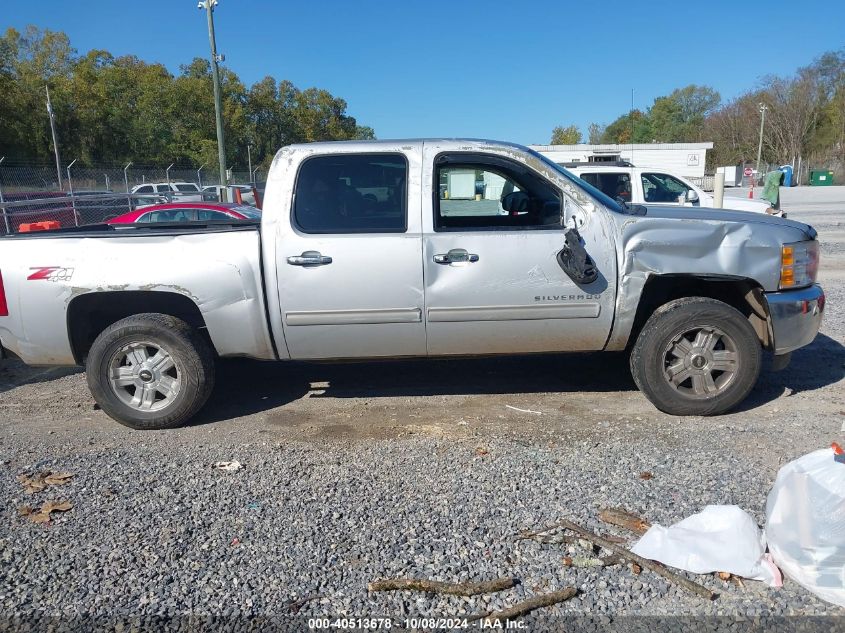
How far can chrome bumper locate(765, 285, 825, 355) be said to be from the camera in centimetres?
447

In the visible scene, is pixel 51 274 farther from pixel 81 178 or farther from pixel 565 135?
pixel 565 135

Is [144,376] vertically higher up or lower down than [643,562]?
higher up

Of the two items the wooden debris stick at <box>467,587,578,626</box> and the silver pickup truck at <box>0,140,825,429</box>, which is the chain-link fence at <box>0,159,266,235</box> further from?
the wooden debris stick at <box>467,587,578,626</box>

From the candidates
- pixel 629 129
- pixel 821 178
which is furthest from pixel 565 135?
pixel 821 178

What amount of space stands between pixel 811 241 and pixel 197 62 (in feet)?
201

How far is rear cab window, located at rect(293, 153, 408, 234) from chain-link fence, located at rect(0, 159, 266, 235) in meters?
3.23

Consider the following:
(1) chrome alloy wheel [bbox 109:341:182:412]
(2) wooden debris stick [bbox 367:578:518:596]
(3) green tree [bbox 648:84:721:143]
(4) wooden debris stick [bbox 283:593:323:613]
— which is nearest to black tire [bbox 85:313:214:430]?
(1) chrome alloy wheel [bbox 109:341:182:412]

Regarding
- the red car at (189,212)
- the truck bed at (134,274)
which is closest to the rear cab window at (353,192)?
the truck bed at (134,274)

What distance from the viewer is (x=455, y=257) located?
174 inches

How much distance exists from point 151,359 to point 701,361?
378 cm

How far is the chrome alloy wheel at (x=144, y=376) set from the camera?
4574 millimetres

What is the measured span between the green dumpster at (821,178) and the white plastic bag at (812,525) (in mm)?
64329

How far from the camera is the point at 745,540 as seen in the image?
9.43 ft

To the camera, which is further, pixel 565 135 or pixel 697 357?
pixel 565 135
